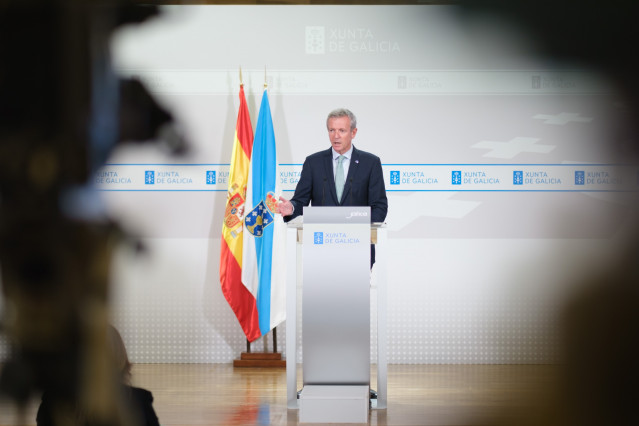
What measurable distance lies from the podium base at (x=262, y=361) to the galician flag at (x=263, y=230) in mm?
212

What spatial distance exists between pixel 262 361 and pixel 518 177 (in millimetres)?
2232

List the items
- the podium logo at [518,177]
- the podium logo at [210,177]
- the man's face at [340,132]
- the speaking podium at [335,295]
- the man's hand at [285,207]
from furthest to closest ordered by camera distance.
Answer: the podium logo at [210,177]
the podium logo at [518,177]
the man's face at [340,132]
the speaking podium at [335,295]
the man's hand at [285,207]

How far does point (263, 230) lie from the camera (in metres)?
4.66

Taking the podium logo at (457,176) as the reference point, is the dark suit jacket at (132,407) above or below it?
below

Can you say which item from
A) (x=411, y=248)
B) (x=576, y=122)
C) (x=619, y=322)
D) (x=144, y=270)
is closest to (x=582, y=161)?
(x=576, y=122)

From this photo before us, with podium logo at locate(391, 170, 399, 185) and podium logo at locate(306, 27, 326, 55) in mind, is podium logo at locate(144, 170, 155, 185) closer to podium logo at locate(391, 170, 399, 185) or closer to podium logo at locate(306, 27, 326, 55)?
podium logo at locate(306, 27, 326, 55)

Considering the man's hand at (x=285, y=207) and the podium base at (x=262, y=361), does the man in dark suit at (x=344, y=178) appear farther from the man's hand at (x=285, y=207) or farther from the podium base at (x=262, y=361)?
the podium base at (x=262, y=361)

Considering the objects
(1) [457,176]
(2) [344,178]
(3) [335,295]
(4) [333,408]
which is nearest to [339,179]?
(2) [344,178]

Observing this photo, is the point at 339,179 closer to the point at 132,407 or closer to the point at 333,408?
the point at 333,408

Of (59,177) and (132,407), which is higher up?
(59,177)

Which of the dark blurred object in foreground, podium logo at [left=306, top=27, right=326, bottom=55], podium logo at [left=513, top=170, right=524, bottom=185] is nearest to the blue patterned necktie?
podium logo at [left=306, top=27, right=326, bottom=55]

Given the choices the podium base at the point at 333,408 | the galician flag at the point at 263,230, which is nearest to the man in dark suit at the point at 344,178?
the podium base at the point at 333,408

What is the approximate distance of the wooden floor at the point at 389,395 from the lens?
41cm

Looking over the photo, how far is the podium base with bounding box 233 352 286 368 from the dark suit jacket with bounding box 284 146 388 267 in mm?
1666
